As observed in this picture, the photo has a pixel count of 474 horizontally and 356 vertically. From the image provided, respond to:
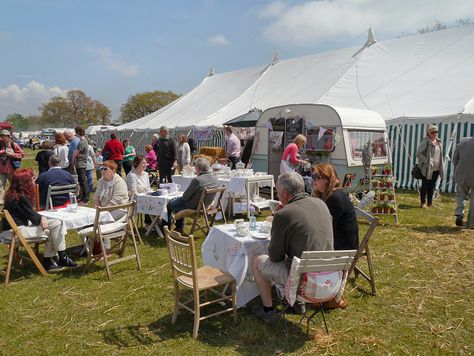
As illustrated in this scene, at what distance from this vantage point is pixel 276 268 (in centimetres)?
310

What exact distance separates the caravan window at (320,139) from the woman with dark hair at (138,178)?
12.5 ft

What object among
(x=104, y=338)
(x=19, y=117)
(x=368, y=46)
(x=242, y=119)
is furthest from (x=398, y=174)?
(x=19, y=117)

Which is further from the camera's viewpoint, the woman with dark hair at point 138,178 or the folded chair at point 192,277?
the woman with dark hair at point 138,178

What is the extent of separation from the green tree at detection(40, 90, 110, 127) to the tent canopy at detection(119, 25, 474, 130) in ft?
168

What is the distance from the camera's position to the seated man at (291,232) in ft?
9.62

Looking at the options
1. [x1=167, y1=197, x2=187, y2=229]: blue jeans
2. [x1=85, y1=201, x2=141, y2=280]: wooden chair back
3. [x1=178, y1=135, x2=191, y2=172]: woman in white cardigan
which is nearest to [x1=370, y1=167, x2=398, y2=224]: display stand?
[x1=167, y1=197, x2=187, y2=229]: blue jeans

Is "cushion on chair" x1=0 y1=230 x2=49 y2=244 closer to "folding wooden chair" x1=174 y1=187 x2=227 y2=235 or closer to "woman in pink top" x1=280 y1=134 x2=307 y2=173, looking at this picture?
Answer: "folding wooden chair" x1=174 y1=187 x2=227 y2=235

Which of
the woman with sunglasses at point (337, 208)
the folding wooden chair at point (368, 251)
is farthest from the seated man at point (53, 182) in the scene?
the folding wooden chair at point (368, 251)

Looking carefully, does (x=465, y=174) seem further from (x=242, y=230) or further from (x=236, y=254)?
(x=236, y=254)

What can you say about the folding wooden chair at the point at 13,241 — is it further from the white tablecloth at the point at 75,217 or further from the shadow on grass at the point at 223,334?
the shadow on grass at the point at 223,334

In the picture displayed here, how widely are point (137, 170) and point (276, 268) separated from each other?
3824mm

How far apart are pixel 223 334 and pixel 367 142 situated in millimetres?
6332

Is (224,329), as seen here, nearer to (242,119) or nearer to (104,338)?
(104,338)

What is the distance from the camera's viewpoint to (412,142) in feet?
32.8
